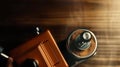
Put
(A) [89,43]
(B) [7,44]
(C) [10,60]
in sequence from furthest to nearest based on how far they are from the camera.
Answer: (B) [7,44] → (A) [89,43] → (C) [10,60]

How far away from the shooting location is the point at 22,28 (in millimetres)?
2049

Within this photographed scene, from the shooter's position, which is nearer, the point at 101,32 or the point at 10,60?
the point at 10,60

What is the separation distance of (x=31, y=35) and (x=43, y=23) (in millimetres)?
115

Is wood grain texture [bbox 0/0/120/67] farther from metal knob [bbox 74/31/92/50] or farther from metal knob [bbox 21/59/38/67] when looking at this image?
metal knob [bbox 21/59/38/67]

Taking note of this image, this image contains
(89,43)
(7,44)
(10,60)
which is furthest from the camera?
(7,44)

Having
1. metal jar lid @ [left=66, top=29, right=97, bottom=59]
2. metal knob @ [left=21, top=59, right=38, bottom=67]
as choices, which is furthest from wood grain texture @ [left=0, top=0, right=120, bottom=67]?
metal knob @ [left=21, top=59, right=38, bottom=67]

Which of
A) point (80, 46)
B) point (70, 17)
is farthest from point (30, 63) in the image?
point (70, 17)

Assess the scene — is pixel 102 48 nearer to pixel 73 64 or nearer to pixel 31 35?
pixel 73 64

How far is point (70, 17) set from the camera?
6.74 ft

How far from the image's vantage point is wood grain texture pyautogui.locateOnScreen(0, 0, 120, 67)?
2012 mm

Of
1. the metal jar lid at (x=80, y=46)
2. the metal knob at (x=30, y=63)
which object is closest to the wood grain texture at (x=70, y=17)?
the metal jar lid at (x=80, y=46)

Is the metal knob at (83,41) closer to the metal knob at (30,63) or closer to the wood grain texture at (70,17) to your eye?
the wood grain texture at (70,17)

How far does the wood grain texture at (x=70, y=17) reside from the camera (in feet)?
6.60

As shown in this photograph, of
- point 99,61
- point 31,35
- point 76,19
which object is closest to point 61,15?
point 76,19
